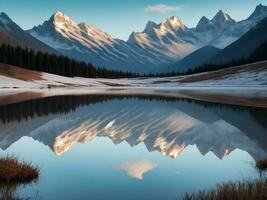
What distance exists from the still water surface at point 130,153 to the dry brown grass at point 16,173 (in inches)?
14.1

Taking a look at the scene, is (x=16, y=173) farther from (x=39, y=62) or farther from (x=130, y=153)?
(x=39, y=62)

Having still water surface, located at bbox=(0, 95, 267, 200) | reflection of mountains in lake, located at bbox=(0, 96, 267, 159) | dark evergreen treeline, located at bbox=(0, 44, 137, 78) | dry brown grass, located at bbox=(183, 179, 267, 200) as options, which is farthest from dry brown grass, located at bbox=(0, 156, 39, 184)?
dark evergreen treeline, located at bbox=(0, 44, 137, 78)

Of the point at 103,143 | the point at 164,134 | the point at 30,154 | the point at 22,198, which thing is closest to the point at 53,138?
the point at 103,143

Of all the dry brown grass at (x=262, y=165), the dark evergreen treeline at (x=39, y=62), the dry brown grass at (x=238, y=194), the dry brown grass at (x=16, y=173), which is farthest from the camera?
the dark evergreen treeline at (x=39, y=62)

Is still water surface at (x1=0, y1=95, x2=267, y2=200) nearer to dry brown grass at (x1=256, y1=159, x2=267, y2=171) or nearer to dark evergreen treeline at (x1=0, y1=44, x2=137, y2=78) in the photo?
dry brown grass at (x1=256, y1=159, x2=267, y2=171)

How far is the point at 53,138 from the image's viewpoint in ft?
70.8

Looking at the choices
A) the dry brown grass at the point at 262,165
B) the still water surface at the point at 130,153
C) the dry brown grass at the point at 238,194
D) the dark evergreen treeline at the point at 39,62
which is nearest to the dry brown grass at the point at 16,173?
the still water surface at the point at 130,153

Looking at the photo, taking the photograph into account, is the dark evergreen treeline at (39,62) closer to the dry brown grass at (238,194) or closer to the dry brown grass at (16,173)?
the dry brown grass at (16,173)

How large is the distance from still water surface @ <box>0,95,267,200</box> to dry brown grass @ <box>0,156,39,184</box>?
36cm

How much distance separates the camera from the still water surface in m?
12.0

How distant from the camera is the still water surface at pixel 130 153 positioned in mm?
12016

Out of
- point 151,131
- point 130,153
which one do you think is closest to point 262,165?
point 130,153

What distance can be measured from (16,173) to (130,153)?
6567mm

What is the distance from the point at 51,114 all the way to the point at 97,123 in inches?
279
